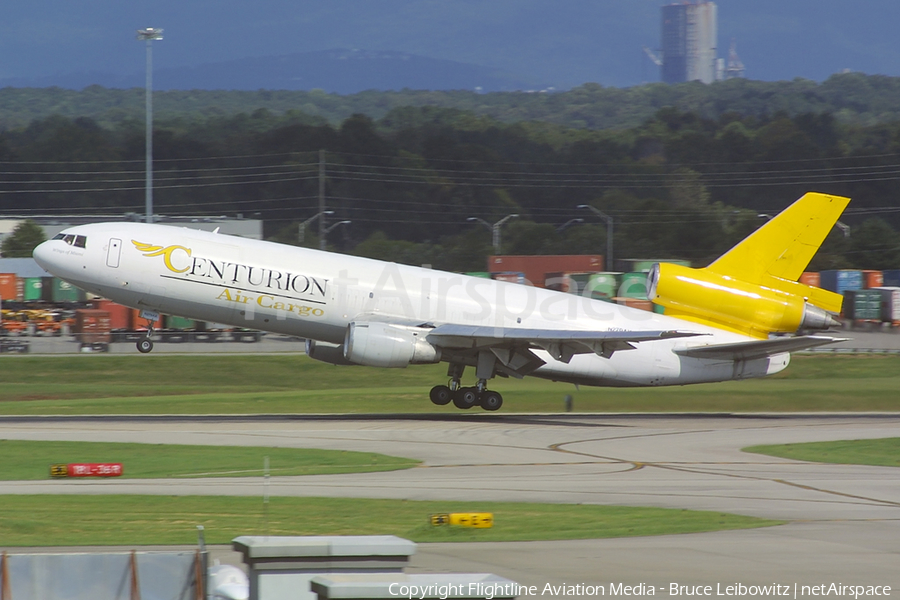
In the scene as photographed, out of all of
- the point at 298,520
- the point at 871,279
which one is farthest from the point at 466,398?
the point at 871,279

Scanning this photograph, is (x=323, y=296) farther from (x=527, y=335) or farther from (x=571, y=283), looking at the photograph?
(x=571, y=283)

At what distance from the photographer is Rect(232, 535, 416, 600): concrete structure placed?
857cm

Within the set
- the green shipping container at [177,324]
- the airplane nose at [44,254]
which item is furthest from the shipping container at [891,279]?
the airplane nose at [44,254]

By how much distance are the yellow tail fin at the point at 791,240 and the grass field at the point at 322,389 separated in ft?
17.2

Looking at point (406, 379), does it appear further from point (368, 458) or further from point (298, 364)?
point (368, 458)

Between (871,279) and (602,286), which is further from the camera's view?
(871,279)

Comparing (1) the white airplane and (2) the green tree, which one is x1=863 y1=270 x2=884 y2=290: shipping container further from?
(2) the green tree

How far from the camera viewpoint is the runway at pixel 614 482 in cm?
1280

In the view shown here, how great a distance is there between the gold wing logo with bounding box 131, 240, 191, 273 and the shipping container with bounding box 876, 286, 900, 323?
56.6 m

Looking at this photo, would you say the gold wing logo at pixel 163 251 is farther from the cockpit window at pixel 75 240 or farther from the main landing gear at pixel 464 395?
the main landing gear at pixel 464 395

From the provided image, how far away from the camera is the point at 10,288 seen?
72.4 metres

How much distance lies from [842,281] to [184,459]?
6748 cm

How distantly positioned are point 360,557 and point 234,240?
23968 millimetres

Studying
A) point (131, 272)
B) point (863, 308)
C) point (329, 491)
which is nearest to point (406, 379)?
point (131, 272)
